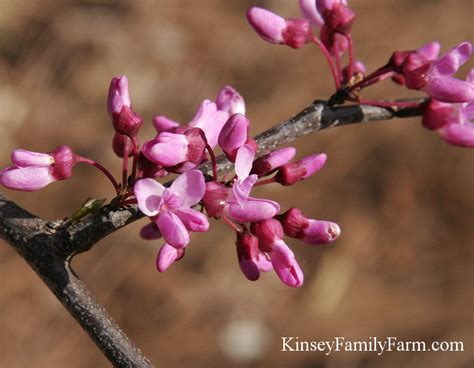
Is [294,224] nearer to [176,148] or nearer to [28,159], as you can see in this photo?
[176,148]

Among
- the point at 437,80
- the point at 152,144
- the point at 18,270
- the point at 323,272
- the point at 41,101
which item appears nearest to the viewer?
the point at 152,144

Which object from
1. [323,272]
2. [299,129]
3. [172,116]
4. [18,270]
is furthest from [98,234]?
[172,116]

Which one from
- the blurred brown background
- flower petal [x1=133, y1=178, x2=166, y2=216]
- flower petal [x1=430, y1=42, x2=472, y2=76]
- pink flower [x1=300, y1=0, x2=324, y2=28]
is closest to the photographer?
flower petal [x1=133, y1=178, x2=166, y2=216]

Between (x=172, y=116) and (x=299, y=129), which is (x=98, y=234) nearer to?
(x=299, y=129)

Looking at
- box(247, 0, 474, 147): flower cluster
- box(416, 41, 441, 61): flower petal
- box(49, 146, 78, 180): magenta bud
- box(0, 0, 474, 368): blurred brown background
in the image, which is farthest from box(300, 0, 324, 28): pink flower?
box(0, 0, 474, 368): blurred brown background

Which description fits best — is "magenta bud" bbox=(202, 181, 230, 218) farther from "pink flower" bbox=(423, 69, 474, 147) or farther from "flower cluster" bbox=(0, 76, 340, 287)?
"pink flower" bbox=(423, 69, 474, 147)

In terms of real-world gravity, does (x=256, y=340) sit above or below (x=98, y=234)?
below

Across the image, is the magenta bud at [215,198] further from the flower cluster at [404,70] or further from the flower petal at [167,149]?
the flower cluster at [404,70]

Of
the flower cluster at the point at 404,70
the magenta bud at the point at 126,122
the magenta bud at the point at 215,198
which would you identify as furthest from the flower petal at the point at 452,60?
the magenta bud at the point at 126,122
